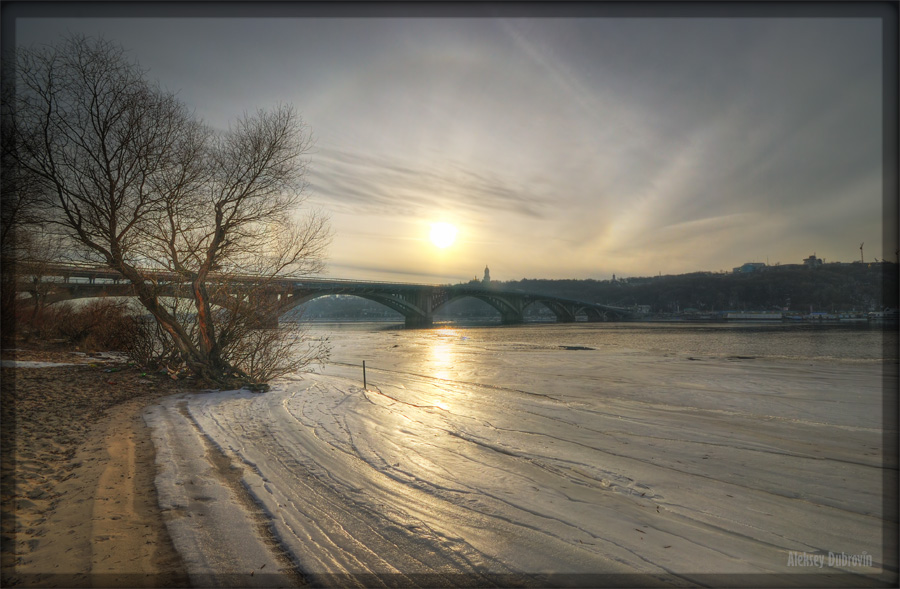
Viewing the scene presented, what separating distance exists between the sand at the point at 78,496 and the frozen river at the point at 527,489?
33cm

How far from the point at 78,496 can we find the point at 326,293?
199 ft

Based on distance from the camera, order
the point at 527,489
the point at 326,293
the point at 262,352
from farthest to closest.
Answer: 1. the point at 326,293
2. the point at 262,352
3. the point at 527,489

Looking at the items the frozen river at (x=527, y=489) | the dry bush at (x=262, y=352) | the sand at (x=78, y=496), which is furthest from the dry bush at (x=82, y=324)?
the frozen river at (x=527, y=489)

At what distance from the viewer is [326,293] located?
64.2 meters

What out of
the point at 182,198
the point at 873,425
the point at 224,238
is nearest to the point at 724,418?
the point at 873,425

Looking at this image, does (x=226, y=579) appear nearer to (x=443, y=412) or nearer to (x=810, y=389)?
(x=443, y=412)

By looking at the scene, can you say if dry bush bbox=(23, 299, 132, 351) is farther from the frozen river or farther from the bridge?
the frozen river

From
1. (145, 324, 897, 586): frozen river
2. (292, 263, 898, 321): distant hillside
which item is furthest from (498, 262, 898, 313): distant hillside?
(145, 324, 897, 586): frozen river

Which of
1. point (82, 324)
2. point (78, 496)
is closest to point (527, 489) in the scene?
point (78, 496)

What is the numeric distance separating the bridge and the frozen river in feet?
13.6

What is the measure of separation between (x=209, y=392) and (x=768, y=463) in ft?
47.8

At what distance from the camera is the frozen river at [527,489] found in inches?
161

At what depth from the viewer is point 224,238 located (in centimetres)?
1377

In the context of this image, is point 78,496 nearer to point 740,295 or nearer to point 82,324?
point 82,324
